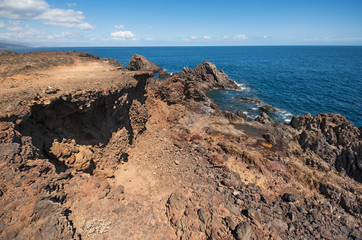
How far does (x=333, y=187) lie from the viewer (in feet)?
50.5

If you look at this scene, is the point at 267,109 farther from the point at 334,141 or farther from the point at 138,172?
the point at 138,172

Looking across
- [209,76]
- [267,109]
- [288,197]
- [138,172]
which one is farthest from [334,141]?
[209,76]

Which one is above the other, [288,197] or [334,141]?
[334,141]

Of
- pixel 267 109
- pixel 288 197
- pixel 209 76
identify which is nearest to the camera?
pixel 288 197

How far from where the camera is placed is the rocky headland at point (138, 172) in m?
8.09

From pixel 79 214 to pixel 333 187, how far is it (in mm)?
18933

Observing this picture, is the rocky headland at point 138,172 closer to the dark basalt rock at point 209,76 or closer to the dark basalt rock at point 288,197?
the dark basalt rock at point 288,197

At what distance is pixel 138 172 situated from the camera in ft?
48.7

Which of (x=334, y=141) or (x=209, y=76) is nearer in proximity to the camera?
(x=334, y=141)

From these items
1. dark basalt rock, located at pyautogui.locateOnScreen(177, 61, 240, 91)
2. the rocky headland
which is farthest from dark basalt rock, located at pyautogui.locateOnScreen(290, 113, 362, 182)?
dark basalt rock, located at pyautogui.locateOnScreen(177, 61, 240, 91)

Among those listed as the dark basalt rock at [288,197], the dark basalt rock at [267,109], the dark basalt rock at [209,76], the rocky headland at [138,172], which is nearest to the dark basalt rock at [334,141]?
the rocky headland at [138,172]

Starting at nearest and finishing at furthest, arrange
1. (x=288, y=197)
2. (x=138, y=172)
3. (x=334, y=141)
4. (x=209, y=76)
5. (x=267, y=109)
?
1. (x=288, y=197)
2. (x=138, y=172)
3. (x=334, y=141)
4. (x=267, y=109)
5. (x=209, y=76)

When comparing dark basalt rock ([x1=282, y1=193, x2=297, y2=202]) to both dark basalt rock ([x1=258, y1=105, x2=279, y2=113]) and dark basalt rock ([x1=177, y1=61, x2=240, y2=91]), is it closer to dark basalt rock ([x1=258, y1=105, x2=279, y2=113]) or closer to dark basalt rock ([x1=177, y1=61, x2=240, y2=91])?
dark basalt rock ([x1=258, y1=105, x2=279, y2=113])

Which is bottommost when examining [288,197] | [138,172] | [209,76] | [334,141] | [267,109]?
[288,197]
